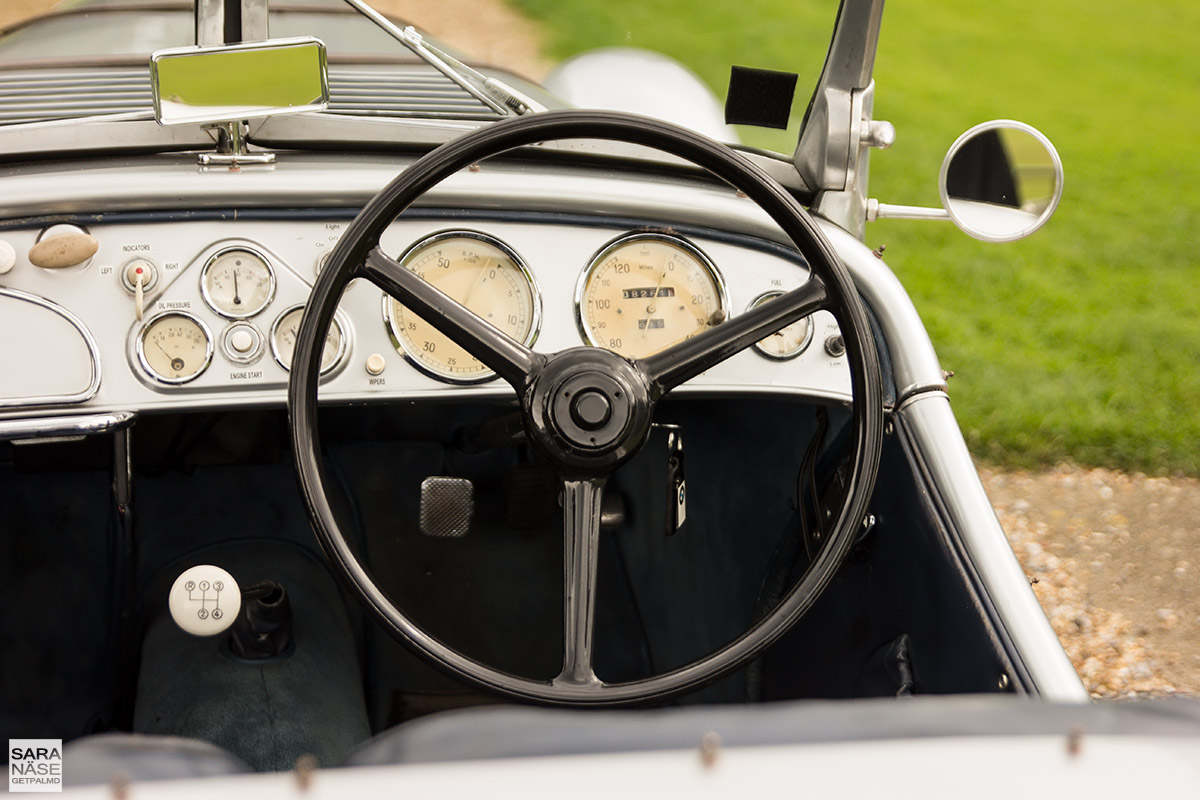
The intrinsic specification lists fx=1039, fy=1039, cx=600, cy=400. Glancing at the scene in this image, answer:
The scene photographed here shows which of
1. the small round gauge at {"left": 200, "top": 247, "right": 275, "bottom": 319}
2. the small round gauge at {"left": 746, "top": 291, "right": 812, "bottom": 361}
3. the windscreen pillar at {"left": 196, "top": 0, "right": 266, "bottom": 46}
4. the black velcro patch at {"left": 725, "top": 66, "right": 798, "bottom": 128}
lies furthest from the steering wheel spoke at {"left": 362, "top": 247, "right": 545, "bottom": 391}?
the black velcro patch at {"left": 725, "top": 66, "right": 798, "bottom": 128}

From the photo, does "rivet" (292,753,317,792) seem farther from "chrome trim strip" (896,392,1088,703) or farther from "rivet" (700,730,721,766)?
"chrome trim strip" (896,392,1088,703)

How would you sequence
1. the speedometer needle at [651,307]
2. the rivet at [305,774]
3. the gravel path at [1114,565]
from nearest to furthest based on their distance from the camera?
the rivet at [305,774] → the speedometer needle at [651,307] → the gravel path at [1114,565]

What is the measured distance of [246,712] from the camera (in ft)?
6.22

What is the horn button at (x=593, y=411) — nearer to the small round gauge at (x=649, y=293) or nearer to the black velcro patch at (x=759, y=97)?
the small round gauge at (x=649, y=293)

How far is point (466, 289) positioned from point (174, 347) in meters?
0.45

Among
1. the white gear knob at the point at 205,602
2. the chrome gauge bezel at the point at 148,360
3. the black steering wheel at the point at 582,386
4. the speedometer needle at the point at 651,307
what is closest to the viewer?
the black steering wheel at the point at 582,386

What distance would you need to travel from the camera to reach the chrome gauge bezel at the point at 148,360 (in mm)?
1557

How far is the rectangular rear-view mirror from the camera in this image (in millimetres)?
1453

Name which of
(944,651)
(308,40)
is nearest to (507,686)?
(944,651)

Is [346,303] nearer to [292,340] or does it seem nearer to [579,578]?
[292,340]

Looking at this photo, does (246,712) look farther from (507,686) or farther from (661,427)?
(661,427)

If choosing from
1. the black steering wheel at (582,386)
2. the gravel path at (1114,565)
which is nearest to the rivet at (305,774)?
the black steering wheel at (582,386)

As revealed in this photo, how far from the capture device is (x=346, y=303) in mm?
1606

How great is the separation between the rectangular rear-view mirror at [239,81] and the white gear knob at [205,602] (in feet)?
2.54
